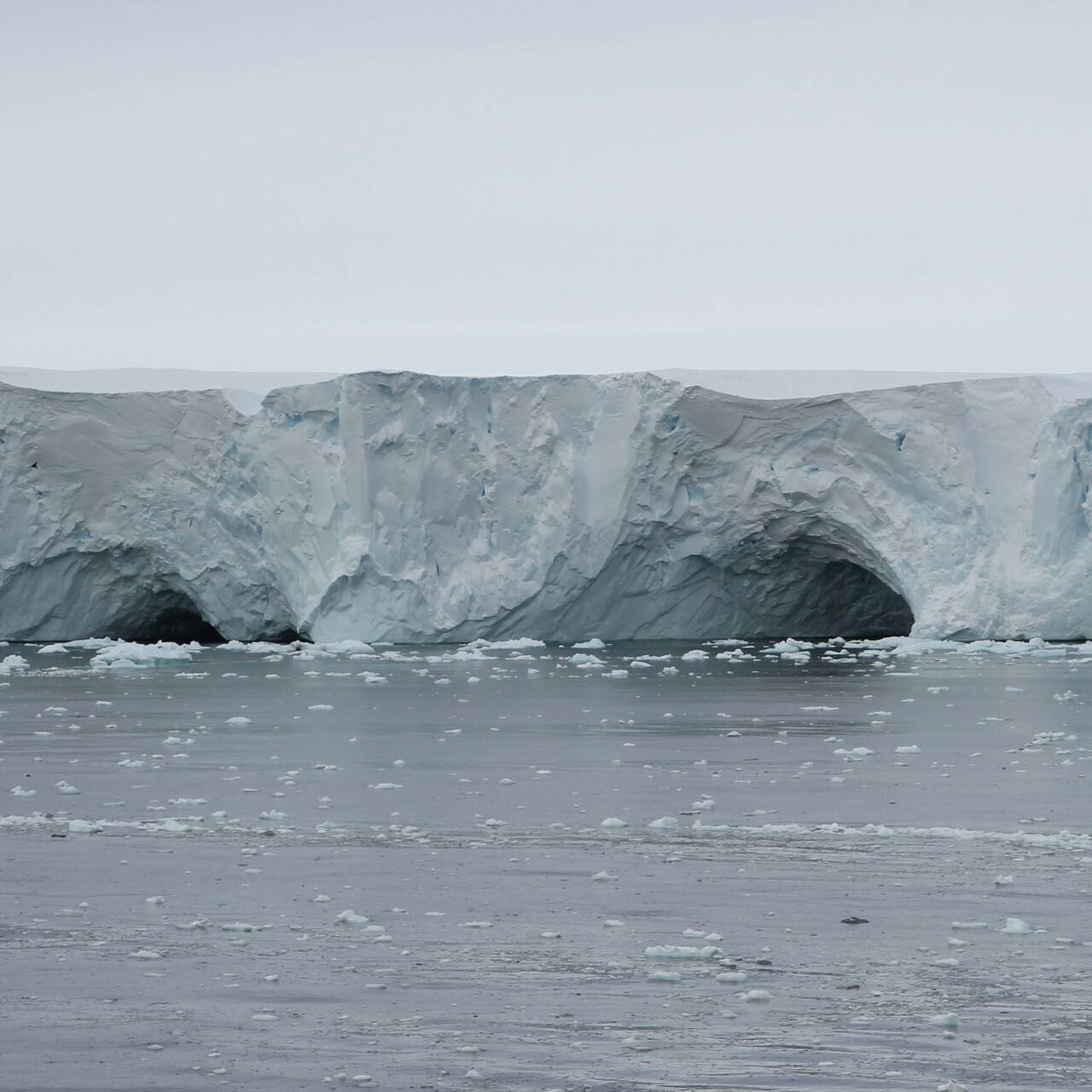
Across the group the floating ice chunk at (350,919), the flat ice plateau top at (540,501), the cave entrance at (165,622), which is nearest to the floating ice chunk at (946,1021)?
the floating ice chunk at (350,919)

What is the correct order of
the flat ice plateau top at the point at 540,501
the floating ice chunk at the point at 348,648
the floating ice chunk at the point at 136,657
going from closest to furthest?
the floating ice chunk at the point at 136,657, the floating ice chunk at the point at 348,648, the flat ice plateau top at the point at 540,501

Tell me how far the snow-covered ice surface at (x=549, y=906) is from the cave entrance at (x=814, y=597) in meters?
13.8

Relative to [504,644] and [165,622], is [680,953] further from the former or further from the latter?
[165,622]

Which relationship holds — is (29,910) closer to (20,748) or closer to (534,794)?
(534,794)

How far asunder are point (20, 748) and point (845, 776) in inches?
220

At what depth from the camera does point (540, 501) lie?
25.2 meters

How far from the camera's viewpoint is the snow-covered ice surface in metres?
3.91

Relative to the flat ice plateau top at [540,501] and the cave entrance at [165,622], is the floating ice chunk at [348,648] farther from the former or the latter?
the cave entrance at [165,622]

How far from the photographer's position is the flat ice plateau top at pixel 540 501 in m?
24.0

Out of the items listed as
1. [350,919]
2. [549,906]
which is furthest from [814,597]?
[350,919]

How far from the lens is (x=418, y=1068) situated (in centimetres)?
379

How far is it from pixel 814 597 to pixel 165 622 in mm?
11742

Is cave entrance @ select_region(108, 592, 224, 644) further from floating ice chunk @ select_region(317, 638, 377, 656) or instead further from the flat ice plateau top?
floating ice chunk @ select_region(317, 638, 377, 656)

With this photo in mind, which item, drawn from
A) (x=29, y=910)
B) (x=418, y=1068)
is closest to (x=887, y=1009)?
(x=418, y=1068)
